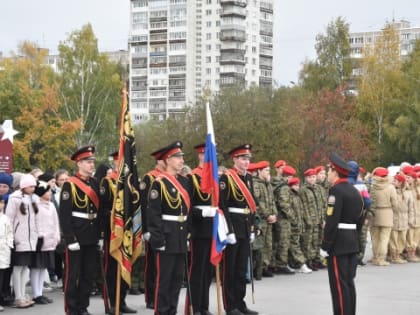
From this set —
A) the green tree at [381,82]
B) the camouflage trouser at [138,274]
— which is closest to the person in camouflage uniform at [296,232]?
the camouflage trouser at [138,274]

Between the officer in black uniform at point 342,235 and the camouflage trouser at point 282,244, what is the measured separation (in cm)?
530

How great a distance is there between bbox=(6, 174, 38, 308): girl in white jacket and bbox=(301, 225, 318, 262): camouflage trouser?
240 inches

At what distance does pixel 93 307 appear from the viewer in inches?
451

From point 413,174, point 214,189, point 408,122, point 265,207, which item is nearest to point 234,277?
point 214,189

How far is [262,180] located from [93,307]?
4.36 metres

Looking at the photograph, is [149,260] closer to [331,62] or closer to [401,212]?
[401,212]

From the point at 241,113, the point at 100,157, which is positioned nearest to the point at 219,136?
the point at 241,113

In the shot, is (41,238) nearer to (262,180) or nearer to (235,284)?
(235,284)

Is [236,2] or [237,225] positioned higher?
[236,2]

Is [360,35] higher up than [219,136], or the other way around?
[360,35]

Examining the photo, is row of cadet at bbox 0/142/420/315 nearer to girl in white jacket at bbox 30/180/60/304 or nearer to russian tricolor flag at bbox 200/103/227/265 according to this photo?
girl in white jacket at bbox 30/180/60/304

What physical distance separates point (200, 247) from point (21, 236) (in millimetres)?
2666

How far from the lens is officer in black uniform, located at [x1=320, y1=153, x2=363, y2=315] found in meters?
9.61

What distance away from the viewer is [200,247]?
10719 millimetres
